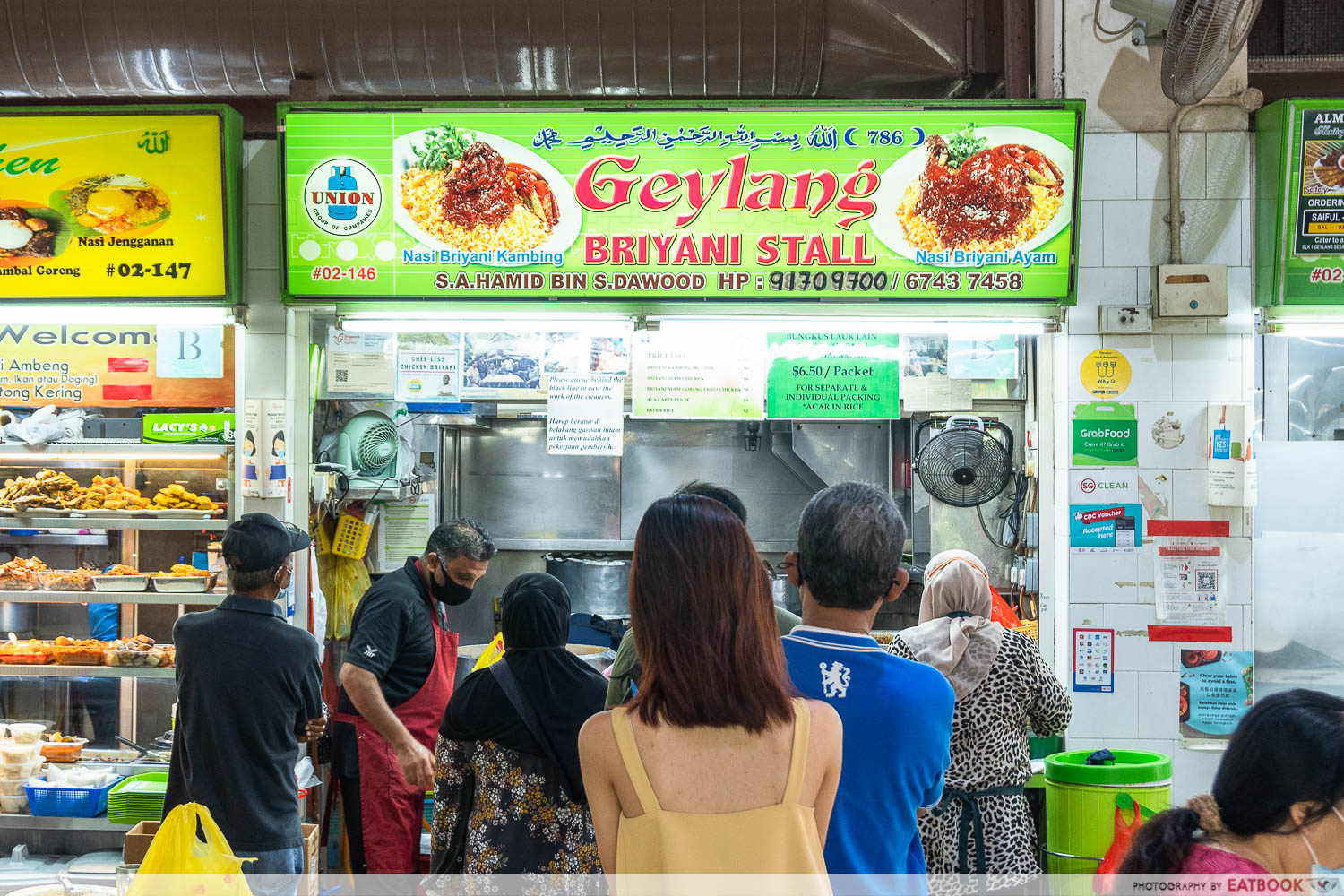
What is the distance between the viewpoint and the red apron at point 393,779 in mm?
A: 4395

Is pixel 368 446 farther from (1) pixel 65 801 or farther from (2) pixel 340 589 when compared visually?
(1) pixel 65 801

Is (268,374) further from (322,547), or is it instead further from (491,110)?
(491,110)

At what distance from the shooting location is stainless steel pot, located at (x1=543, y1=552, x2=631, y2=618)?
6508 millimetres

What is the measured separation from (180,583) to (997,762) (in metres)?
3.68

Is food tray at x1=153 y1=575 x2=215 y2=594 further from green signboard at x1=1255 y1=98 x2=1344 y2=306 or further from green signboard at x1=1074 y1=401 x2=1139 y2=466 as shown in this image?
green signboard at x1=1255 y1=98 x2=1344 y2=306

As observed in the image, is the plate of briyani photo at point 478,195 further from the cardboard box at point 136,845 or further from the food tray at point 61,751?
the food tray at point 61,751

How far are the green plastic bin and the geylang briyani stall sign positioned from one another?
4021mm

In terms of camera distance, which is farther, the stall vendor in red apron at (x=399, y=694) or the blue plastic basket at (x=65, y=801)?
the blue plastic basket at (x=65, y=801)

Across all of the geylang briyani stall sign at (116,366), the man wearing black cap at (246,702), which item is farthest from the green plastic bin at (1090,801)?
the geylang briyani stall sign at (116,366)

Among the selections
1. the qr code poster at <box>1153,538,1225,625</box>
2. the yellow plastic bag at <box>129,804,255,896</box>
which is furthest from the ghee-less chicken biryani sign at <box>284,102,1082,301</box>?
the yellow plastic bag at <box>129,804,255,896</box>

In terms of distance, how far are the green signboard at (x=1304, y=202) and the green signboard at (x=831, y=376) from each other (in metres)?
1.60

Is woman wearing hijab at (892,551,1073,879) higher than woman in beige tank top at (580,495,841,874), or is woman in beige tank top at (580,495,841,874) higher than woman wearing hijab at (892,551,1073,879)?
woman in beige tank top at (580,495,841,874)

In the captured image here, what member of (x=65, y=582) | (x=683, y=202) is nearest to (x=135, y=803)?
(x=65, y=582)

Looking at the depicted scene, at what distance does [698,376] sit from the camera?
490cm
